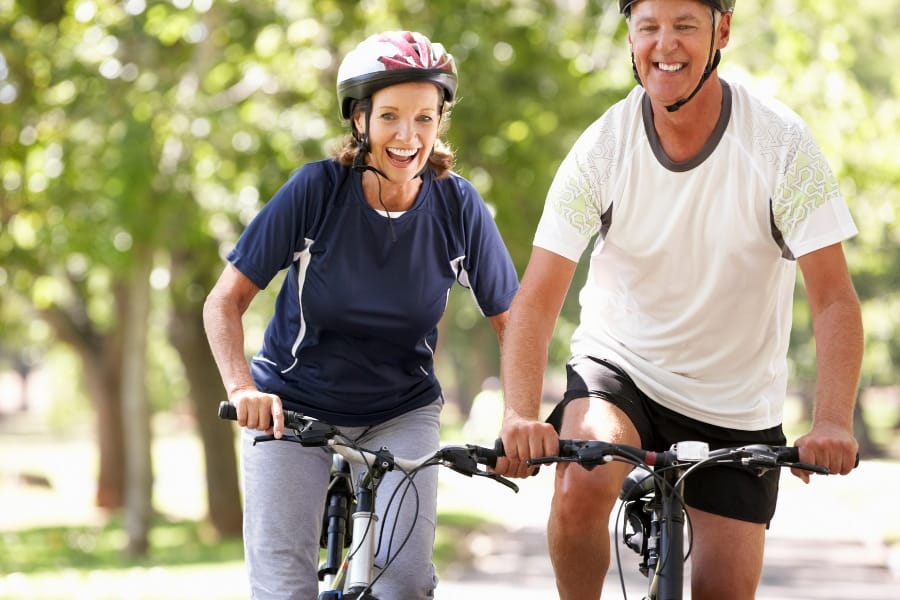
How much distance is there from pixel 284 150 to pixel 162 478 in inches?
1085

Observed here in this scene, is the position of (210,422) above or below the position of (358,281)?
below

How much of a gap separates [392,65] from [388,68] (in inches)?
0.6

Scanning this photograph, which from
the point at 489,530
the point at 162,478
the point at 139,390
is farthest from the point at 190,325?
the point at 162,478

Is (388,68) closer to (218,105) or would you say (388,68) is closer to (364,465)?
(364,465)

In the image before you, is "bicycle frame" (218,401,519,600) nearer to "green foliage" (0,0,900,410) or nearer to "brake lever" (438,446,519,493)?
"brake lever" (438,446,519,493)

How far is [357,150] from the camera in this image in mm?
4582

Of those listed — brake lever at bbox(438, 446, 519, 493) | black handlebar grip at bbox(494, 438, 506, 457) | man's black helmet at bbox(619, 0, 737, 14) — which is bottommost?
brake lever at bbox(438, 446, 519, 493)

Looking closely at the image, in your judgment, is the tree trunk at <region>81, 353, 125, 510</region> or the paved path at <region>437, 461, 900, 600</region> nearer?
the paved path at <region>437, 461, 900, 600</region>

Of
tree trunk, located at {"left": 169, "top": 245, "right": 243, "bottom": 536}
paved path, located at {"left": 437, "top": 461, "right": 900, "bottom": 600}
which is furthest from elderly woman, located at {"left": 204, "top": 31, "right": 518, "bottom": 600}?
tree trunk, located at {"left": 169, "top": 245, "right": 243, "bottom": 536}

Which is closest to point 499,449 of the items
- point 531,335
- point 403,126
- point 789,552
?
point 531,335

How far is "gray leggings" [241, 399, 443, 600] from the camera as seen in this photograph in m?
4.32

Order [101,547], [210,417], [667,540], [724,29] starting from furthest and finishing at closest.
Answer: [101,547] < [210,417] < [724,29] < [667,540]

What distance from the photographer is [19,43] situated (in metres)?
13.9

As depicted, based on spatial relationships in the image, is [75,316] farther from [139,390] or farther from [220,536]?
[139,390]
